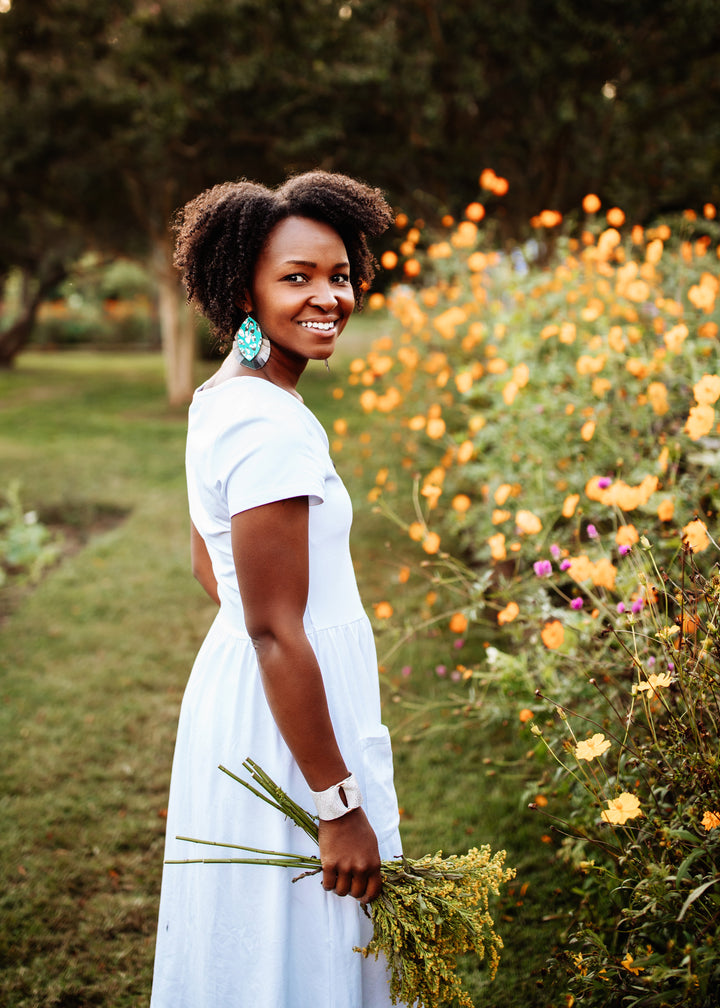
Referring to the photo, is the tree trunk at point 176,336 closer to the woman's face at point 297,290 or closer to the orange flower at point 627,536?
the orange flower at point 627,536

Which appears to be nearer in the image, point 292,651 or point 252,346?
point 292,651

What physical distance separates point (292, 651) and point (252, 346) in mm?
568

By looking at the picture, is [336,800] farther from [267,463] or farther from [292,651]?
[267,463]

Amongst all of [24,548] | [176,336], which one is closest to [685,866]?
[24,548]

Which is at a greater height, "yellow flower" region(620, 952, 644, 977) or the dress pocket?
the dress pocket

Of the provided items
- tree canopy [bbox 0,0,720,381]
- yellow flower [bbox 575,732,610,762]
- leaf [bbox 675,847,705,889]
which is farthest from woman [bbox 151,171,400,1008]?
tree canopy [bbox 0,0,720,381]

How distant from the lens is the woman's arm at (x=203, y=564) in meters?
1.79

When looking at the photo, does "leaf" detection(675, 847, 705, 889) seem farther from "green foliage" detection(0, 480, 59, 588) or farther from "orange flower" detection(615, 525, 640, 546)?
"green foliage" detection(0, 480, 59, 588)

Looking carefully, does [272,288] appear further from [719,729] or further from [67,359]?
[67,359]

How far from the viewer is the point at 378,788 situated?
1.48 metres

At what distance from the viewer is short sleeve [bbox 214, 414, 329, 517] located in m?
1.20

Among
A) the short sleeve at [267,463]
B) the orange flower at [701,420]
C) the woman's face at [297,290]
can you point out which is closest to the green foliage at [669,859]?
the orange flower at [701,420]

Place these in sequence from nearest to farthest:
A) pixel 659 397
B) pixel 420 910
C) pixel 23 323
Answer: pixel 420 910, pixel 659 397, pixel 23 323

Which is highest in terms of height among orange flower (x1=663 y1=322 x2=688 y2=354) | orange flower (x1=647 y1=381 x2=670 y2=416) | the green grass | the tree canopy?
the tree canopy
